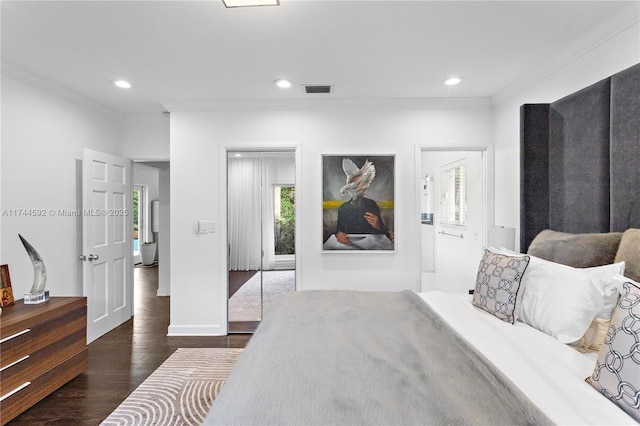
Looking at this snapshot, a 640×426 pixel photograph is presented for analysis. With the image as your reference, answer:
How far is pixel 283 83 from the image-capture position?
2.90 metres

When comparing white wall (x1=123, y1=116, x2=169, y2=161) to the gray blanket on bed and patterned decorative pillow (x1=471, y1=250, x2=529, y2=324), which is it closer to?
the gray blanket on bed

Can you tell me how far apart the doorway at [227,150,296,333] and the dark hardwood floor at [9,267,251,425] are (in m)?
0.41

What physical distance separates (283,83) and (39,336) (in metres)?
2.75

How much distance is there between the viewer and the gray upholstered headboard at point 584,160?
67.3 inches

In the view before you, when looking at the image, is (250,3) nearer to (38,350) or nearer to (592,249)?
(592,249)

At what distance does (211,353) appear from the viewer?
9.60 ft

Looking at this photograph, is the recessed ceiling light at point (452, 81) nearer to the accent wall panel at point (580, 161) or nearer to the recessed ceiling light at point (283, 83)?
the accent wall panel at point (580, 161)

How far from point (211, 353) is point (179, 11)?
2755 mm

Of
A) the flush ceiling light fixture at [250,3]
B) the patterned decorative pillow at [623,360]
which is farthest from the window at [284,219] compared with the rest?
the patterned decorative pillow at [623,360]

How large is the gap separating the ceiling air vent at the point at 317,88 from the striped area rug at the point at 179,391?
8.63 feet

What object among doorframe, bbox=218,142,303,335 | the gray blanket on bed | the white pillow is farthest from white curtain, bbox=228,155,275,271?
the white pillow

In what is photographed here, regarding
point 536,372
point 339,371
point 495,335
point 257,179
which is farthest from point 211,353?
point 536,372

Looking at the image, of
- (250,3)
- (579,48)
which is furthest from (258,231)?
(579,48)

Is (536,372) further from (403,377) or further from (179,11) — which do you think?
(179,11)
